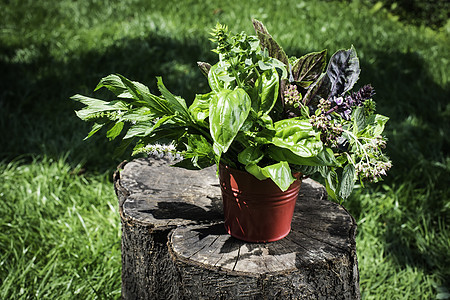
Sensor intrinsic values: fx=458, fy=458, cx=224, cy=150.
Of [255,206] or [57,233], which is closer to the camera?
[255,206]

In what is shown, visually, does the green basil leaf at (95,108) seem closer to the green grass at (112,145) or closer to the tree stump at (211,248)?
the tree stump at (211,248)

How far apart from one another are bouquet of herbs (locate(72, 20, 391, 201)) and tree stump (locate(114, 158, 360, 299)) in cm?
26

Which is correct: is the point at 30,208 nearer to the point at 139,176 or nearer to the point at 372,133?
the point at 139,176

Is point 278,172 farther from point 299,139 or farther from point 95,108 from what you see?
point 95,108

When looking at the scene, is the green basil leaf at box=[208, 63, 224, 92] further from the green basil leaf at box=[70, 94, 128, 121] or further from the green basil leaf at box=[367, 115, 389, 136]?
the green basil leaf at box=[367, 115, 389, 136]

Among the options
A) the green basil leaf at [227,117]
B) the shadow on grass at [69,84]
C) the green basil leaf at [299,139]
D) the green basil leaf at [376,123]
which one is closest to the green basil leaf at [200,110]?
the green basil leaf at [227,117]

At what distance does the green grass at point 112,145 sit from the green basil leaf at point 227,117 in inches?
49.8

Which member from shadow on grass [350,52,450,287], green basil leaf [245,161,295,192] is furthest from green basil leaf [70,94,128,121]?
shadow on grass [350,52,450,287]

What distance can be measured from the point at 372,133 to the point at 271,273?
21.2 inches

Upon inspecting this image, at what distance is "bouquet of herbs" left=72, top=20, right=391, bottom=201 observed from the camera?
127cm

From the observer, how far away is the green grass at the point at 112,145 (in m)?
2.37

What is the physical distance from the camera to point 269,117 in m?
1.33

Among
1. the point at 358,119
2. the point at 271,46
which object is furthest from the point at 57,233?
the point at 358,119

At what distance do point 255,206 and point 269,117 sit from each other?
1.00 feet
